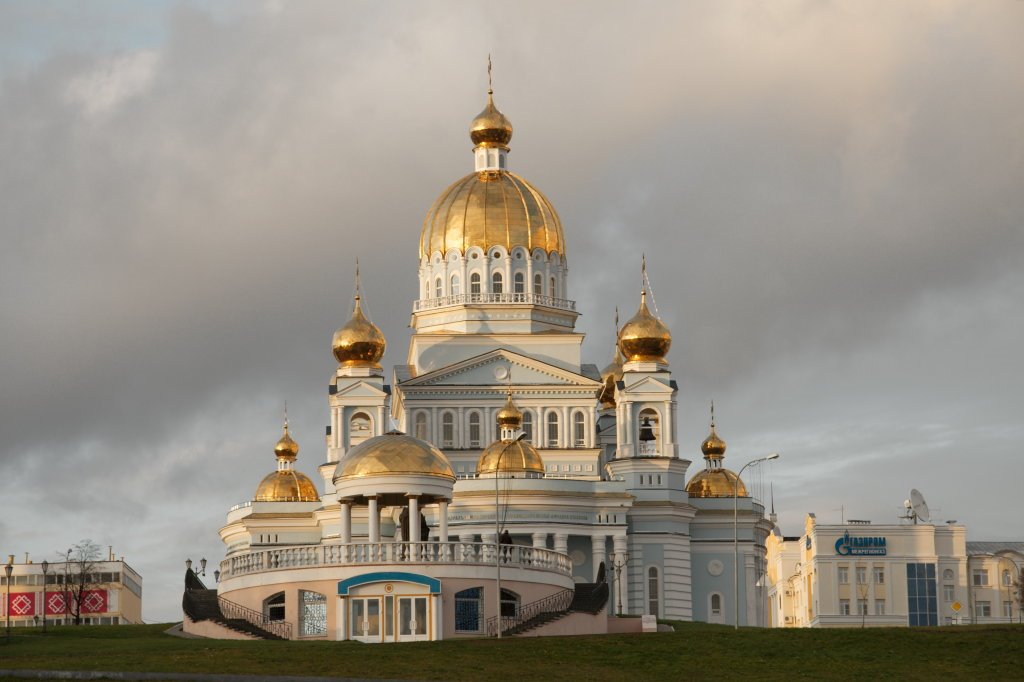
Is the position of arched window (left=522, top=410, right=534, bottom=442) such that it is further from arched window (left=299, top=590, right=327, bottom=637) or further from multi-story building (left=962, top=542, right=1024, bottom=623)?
multi-story building (left=962, top=542, right=1024, bottom=623)

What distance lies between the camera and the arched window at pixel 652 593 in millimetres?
83375

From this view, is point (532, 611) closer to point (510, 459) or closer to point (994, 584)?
point (510, 459)

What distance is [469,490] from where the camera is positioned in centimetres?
8044

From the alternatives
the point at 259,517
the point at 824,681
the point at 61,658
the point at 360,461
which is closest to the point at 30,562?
the point at 259,517

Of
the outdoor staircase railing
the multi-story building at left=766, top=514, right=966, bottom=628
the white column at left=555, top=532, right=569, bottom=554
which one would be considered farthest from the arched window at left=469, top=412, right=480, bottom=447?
the multi-story building at left=766, top=514, right=966, bottom=628

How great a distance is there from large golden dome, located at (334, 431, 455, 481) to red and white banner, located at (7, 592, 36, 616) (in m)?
76.4

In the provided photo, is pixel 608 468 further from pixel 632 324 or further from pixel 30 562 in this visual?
pixel 30 562

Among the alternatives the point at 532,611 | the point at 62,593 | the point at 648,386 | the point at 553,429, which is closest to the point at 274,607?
the point at 532,611

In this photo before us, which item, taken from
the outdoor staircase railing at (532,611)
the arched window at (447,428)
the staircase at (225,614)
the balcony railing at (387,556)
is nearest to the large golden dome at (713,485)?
the arched window at (447,428)

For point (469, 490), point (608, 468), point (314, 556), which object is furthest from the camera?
point (608, 468)

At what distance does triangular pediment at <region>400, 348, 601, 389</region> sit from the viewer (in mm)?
87312

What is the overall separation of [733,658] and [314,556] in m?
14.7

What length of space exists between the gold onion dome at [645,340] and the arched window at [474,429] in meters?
7.17

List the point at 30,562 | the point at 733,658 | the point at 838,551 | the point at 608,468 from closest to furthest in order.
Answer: the point at 733,658 < the point at 608,468 < the point at 838,551 < the point at 30,562
